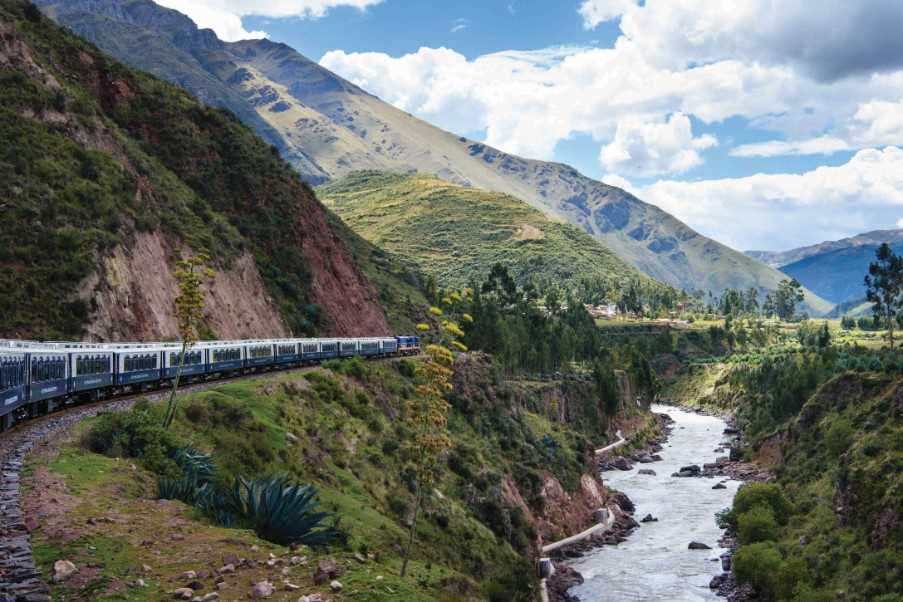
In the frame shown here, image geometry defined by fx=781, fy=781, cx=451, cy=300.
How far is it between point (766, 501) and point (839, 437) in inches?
517

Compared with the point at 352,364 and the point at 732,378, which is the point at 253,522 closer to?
the point at 352,364

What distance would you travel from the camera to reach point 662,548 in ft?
210

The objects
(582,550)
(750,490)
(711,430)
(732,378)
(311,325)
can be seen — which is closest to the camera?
(582,550)

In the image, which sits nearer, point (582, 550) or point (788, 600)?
point (788, 600)

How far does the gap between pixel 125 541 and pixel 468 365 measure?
59.3 m

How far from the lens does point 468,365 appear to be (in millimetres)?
75625

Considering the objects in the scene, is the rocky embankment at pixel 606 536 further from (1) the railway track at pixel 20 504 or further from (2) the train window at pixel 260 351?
(1) the railway track at pixel 20 504

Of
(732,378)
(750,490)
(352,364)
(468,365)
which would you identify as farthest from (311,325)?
(732,378)

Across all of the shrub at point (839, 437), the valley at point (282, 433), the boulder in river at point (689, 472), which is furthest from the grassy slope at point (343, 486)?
the shrub at point (839, 437)

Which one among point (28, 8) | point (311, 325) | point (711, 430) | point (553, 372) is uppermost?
point (28, 8)

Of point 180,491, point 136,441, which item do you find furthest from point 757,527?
point 180,491

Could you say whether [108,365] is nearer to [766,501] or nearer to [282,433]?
[282,433]

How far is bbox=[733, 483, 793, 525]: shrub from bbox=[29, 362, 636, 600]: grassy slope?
48.5ft

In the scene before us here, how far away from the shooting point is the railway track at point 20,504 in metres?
13.0
